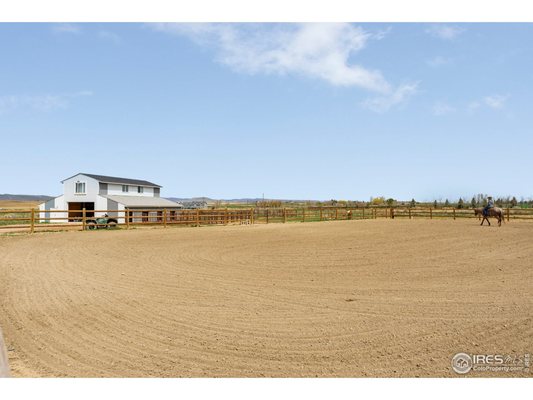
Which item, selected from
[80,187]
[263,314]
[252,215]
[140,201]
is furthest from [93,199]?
[263,314]

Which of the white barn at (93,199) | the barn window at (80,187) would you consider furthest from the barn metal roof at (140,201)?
the barn window at (80,187)

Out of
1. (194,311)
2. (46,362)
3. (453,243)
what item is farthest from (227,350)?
(453,243)

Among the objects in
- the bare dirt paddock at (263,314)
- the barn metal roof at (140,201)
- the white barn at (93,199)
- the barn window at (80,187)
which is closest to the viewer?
the bare dirt paddock at (263,314)

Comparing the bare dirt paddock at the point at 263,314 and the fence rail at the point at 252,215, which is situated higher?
the fence rail at the point at 252,215

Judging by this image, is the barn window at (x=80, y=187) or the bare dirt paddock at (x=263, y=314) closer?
the bare dirt paddock at (x=263, y=314)

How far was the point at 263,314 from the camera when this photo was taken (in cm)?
533

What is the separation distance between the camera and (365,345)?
4215mm

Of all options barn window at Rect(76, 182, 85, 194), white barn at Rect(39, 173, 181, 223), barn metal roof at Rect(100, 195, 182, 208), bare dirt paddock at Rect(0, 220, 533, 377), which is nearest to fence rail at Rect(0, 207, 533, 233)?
white barn at Rect(39, 173, 181, 223)

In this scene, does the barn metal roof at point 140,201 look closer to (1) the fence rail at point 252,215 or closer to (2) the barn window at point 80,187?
(1) the fence rail at point 252,215

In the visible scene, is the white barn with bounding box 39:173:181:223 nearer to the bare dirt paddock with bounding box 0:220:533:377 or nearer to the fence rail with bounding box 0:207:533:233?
the fence rail with bounding box 0:207:533:233

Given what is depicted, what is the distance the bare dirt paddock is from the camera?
3.90 metres

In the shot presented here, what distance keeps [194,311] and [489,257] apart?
8644mm

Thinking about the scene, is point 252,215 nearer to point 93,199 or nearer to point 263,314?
point 93,199

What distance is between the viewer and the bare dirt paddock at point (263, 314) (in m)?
3.90
